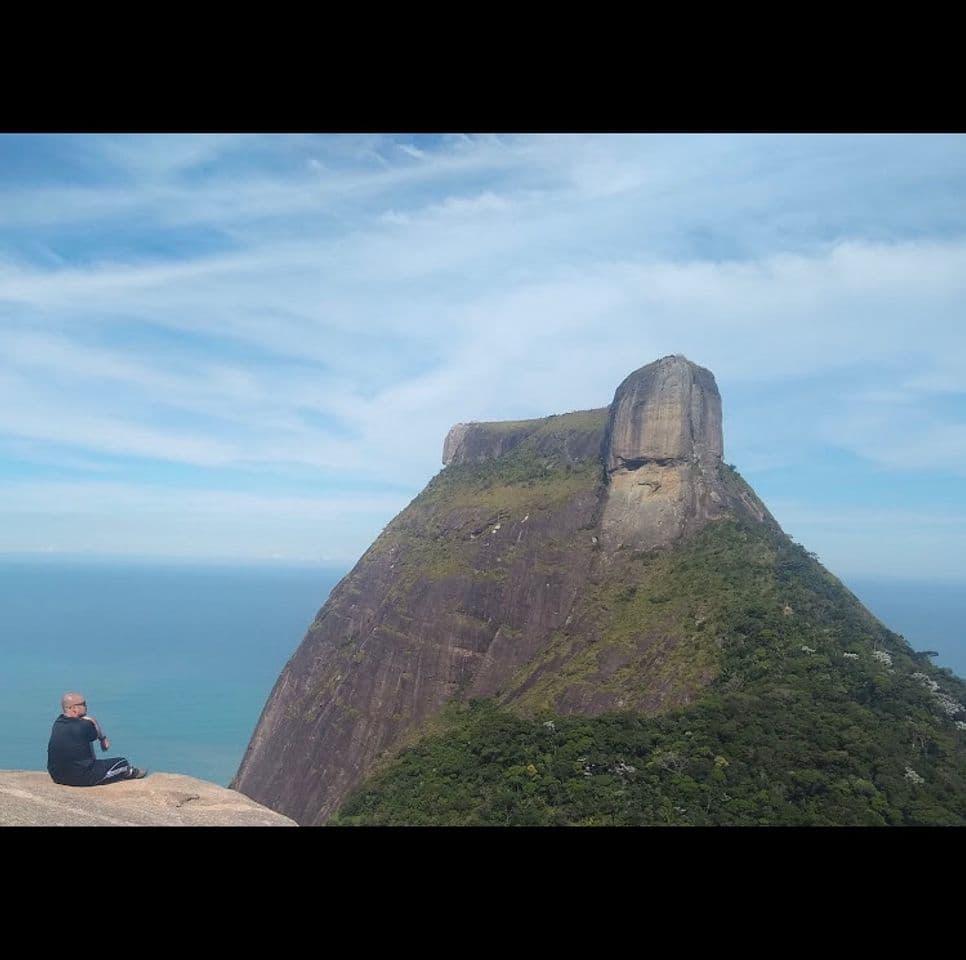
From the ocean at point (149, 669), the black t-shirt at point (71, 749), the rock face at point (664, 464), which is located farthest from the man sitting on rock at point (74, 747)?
the rock face at point (664, 464)

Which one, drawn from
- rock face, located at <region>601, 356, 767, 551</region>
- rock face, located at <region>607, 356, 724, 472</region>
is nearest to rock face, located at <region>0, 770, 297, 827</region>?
rock face, located at <region>601, 356, 767, 551</region>

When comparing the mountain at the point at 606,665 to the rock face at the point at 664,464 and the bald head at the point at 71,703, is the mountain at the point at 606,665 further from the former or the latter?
the bald head at the point at 71,703

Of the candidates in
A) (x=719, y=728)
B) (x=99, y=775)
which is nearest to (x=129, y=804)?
(x=99, y=775)

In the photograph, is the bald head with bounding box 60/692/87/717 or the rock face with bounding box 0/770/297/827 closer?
the rock face with bounding box 0/770/297/827

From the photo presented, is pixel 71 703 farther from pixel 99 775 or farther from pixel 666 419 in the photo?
pixel 666 419

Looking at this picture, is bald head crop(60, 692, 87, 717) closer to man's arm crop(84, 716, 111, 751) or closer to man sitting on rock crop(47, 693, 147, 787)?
man sitting on rock crop(47, 693, 147, 787)
